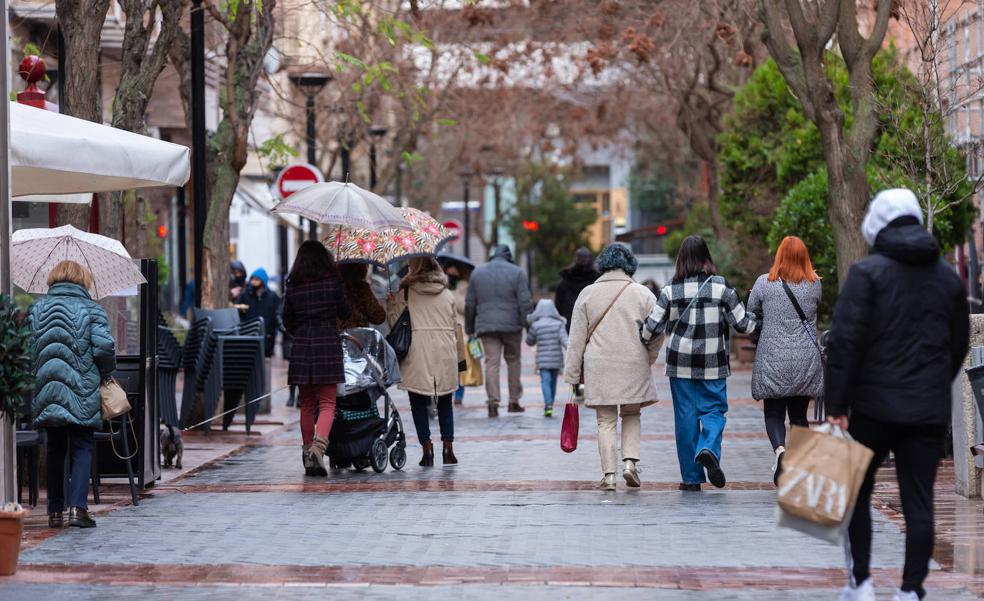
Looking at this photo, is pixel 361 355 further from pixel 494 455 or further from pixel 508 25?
pixel 508 25

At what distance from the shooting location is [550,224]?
66.1 meters

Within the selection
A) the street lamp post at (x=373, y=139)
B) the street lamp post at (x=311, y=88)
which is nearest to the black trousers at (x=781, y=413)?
the street lamp post at (x=311, y=88)

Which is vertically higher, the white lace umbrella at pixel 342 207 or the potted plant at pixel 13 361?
the white lace umbrella at pixel 342 207

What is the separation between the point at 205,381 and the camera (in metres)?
16.2

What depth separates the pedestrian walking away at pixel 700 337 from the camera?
1128 cm

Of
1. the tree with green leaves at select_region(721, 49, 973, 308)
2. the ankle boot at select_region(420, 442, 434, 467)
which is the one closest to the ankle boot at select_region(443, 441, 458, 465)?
the ankle boot at select_region(420, 442, 434, 467)

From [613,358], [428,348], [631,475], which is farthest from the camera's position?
[428,348]

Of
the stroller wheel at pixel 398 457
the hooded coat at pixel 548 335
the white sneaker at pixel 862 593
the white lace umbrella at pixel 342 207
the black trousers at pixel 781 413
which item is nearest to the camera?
the white sneaker at pixel 862 593

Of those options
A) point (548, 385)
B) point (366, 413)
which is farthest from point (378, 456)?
point (548, 385)

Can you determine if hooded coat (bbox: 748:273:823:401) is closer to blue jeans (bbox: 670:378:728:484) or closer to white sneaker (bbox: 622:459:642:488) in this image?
blue jeans (bbox: 670:378:728:484)

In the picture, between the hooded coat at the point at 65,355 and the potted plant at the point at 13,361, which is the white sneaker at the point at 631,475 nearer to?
the hooded coat at the point at 65,355

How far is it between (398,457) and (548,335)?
22.6 feet

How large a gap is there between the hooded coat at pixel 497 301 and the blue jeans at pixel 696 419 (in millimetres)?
7461

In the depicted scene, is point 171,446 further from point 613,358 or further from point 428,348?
point 613,358
